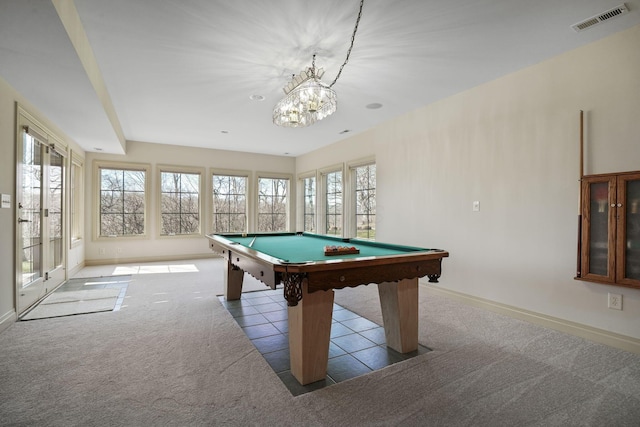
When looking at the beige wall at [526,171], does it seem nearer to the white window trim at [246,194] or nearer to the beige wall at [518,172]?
the beige wall at [518,172]

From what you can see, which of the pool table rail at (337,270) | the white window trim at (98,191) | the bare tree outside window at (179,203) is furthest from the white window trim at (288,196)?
the pool table rail at (337,270)

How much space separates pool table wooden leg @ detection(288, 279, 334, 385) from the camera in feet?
6.84

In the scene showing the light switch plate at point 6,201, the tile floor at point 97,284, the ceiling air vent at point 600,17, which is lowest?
the tile floor at point 97,284

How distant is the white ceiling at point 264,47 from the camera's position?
231 centimetres

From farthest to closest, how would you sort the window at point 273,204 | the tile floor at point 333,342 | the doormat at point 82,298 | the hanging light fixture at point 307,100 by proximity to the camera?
the window at point 273,204
the doormat at point 82,298
the hanging light fixture at point 307,100
the tile floor at point 333,342

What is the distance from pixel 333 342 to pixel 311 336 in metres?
0.71

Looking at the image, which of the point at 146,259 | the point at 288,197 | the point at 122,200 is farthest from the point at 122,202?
the point at 288,197

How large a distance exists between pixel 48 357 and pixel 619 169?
472 cm

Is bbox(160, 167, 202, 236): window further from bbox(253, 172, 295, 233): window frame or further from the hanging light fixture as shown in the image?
the hanging light fixture

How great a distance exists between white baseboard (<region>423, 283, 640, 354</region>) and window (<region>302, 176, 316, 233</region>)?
13.5 ft

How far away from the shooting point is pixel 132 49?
291 centimetres

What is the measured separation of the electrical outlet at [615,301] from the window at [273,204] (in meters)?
6.42

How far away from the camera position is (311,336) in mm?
2111

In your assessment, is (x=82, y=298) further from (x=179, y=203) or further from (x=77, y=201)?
(x=179, y=203)
